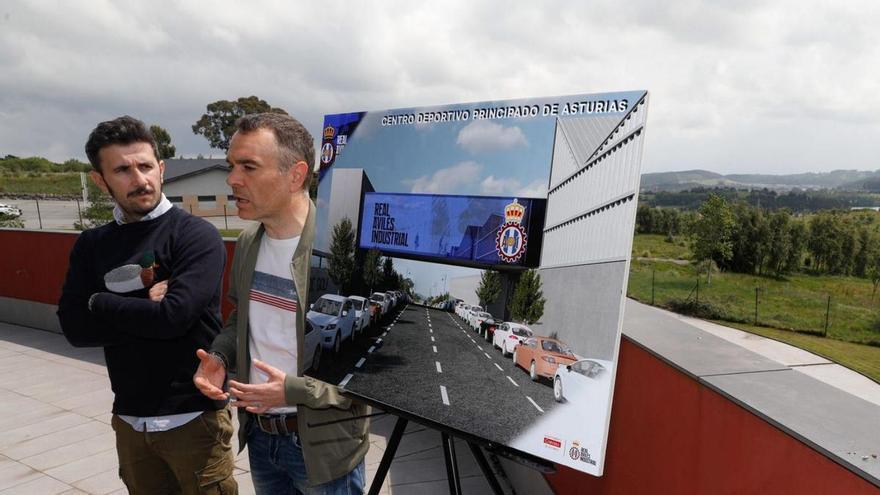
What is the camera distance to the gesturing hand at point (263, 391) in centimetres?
156

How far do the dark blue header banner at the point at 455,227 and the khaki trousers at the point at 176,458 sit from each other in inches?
39.2

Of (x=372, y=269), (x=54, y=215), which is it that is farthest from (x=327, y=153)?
(x=54, y=215)

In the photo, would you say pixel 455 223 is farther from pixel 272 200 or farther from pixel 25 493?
pixel 25 493

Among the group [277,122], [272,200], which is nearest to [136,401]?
[272,200]

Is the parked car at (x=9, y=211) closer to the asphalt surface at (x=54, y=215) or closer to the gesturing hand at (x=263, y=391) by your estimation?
the asphalt surface at (x=54, y=215)

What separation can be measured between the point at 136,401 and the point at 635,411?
78.7 inches

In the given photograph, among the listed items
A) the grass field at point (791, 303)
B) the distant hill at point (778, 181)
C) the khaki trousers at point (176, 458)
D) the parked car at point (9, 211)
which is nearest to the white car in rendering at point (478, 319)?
the khaki trousers at point (176, 458)

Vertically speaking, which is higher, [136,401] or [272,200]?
[272,200]

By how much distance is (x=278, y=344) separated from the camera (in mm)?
1702

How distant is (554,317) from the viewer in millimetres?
1440

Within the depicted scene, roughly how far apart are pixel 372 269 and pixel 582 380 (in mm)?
856

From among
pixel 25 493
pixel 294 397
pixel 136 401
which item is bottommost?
pixel 25 493

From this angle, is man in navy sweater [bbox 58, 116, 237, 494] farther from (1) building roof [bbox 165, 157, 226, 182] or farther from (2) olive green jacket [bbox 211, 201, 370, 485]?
(1) building roof [bbox 165, 157, 226, 182]

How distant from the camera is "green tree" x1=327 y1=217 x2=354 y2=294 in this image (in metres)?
1.87
